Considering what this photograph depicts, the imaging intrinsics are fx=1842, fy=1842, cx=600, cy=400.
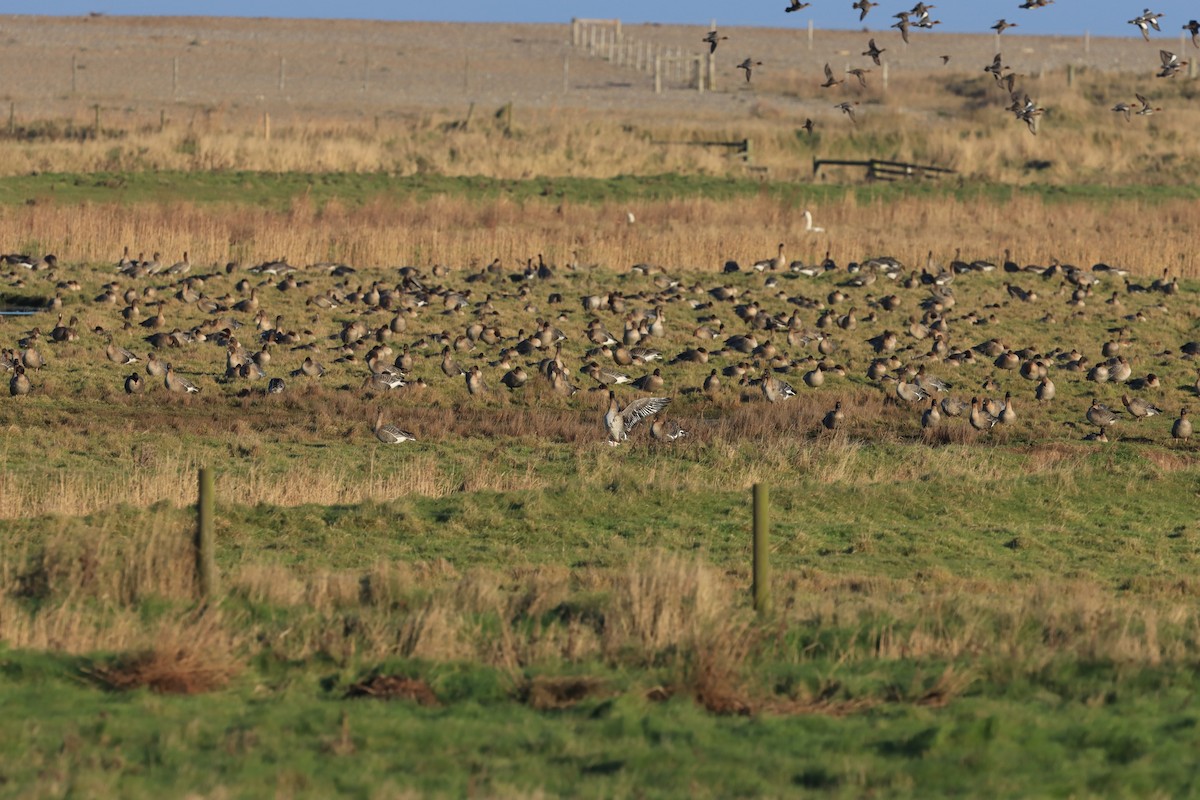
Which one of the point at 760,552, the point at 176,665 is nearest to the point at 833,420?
the point at 760,552

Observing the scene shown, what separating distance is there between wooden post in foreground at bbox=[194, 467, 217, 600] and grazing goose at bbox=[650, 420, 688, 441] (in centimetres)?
1117

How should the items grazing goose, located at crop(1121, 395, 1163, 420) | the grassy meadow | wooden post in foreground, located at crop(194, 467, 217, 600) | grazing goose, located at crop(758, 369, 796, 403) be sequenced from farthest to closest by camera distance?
grazing goose, located at crop(758, 369, 796, 403) < grazing goose, located at crop(1121, 395, 1163, 420) < wooden post in foreground, located at crop(194, 467, 217, 600) < the grassy meadow

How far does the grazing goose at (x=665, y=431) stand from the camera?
25219 millimetres

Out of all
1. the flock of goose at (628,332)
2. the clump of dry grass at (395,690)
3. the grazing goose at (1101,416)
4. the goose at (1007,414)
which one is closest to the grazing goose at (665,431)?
the flock of goose at (628,332)

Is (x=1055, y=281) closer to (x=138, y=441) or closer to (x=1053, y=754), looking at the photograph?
(x=138, y=441)

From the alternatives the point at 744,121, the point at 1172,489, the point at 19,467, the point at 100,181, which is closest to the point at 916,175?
the point at 744,121

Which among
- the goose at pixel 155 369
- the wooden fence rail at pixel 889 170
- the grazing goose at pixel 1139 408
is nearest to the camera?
the grazing goose at pixel 1139 408

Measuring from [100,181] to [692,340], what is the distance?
74.5 ft

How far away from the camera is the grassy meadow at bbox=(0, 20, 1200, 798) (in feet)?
37.5

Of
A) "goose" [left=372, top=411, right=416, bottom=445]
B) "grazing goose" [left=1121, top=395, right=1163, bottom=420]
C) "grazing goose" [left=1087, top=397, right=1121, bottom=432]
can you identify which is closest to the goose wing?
"goose" [left=372, top=411, right=416, bottom=445]

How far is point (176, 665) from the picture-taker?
487 inches

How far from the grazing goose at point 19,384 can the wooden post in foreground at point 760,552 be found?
1579cm

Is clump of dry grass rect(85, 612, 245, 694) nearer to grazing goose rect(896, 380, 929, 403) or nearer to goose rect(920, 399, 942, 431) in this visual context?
goose rect(920, 399, 942, 431)

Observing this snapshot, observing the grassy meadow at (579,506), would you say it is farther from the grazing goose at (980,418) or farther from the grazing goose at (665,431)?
the grazing goose at (665,431)
